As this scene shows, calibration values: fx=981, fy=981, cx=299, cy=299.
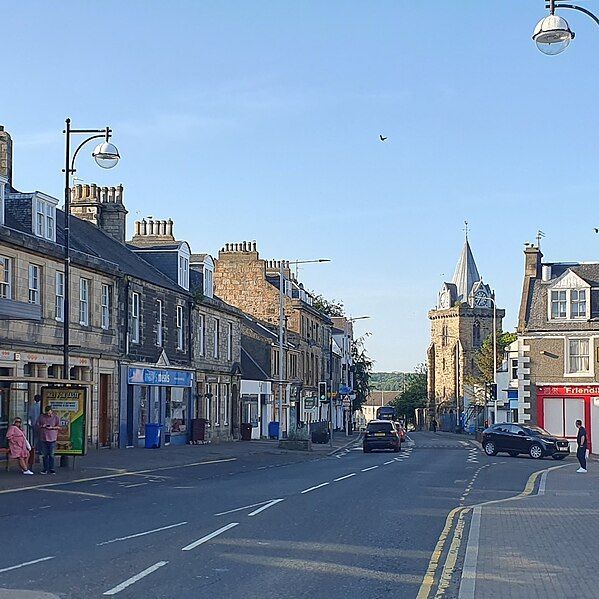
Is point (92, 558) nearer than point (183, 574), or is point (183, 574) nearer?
point (183, 574)

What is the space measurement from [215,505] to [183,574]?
7841 mm

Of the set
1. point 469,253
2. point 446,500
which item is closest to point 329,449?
point 446,500

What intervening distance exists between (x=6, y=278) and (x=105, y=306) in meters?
7.81

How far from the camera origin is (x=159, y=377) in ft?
141

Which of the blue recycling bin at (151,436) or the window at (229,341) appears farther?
the window at (229,341)

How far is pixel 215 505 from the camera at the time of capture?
19.0 metres

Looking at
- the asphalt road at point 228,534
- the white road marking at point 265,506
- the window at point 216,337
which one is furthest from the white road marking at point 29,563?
the window at point 216,337

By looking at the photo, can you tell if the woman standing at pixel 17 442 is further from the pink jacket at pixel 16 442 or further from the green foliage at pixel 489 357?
the green foliage at pixel 489 357

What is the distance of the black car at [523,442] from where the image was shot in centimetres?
4262

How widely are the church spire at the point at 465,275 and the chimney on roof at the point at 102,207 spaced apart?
97447 mm

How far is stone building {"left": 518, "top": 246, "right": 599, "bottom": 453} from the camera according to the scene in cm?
5241

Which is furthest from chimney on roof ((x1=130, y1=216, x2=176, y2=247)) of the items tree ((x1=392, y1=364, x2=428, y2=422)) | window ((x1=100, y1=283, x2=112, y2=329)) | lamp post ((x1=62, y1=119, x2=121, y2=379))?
tree ((x1=392, y1=364, x2=428, y2=422))

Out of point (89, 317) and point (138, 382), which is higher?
point (89, 317)

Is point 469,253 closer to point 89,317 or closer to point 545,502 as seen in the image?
point 89,317
